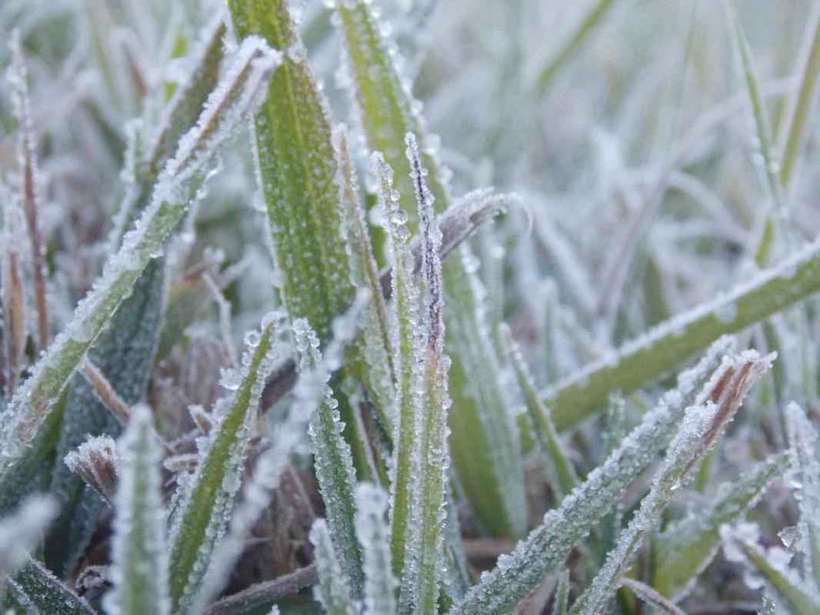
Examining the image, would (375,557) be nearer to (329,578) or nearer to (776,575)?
(329,578)

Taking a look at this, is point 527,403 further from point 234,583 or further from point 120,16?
point 120,16

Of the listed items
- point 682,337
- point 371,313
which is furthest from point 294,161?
point 682,337

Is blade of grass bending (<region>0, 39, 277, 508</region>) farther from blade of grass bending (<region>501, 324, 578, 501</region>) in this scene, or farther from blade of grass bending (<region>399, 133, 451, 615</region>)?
blade of grass bending (<region>501, 324, 578, 501</region>)

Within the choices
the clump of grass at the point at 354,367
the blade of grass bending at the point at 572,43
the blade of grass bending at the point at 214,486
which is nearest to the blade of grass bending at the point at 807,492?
the clump of grass at the point at 354,367

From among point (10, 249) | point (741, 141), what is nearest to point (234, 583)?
point (10, 249)

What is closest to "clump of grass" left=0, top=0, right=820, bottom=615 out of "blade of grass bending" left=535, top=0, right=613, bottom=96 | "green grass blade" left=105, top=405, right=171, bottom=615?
"green grass blade" left=105, top=405, right=171, bottom=615

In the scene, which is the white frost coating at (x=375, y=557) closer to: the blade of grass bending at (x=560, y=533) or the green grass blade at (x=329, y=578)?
the green grass blade at (x=329, y=578)
